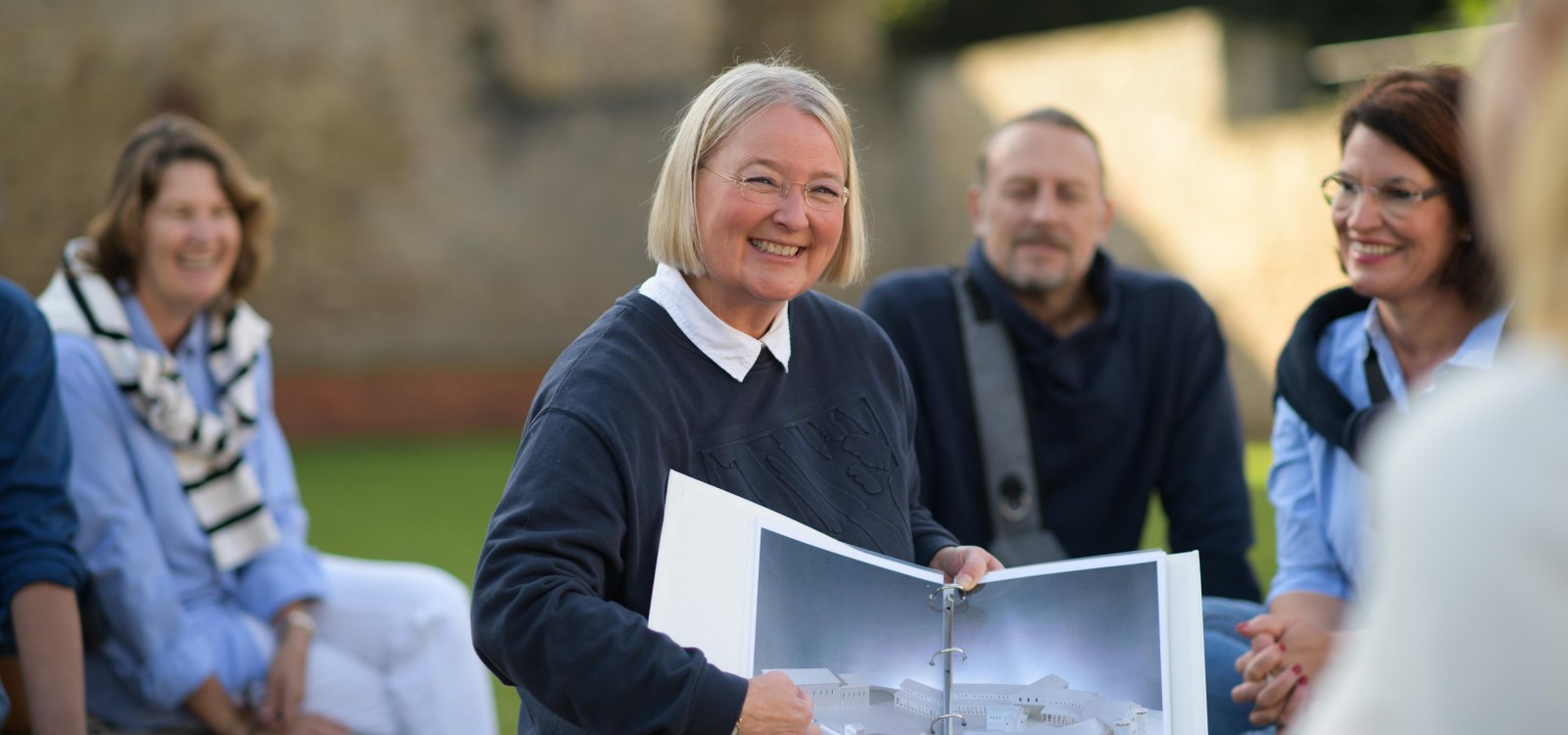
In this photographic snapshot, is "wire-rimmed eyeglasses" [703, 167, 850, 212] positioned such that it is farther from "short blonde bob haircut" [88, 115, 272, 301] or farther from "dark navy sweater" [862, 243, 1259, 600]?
"short blonde bob haircut" [88, 115, 272, 301]

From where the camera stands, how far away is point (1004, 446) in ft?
12.6

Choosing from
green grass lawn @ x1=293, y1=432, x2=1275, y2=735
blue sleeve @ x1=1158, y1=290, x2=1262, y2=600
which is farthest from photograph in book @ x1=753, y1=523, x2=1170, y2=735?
green grass lawn @ x1=293, y1=432, x2=1275, y2=735

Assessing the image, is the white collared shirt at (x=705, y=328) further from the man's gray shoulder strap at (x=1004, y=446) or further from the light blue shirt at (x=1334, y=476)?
the man's gray shoulder strap at (x=1004, y=446)

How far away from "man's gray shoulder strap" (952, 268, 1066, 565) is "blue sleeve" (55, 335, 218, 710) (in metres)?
1.99

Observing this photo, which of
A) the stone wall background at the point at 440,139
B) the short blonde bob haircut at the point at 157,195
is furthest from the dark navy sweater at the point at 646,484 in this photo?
the stone wall background at the point at 440,139

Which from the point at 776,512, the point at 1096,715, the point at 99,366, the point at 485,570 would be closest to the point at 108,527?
the point at 99,366

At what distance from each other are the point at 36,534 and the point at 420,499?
24.3 ft

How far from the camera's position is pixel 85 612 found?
10.7ft

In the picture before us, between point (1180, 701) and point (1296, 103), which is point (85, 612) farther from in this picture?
point (1296, 103)

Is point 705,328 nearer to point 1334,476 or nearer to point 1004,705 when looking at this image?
point 1004,705

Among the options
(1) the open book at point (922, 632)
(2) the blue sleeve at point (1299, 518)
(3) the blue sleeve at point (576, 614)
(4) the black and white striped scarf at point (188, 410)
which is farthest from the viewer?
(4) the black and white striped scarf at point (188, 410)

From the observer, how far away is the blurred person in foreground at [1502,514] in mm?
875

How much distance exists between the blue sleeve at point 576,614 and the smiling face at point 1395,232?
172 centimetres

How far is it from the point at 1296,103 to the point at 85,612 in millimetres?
11387
